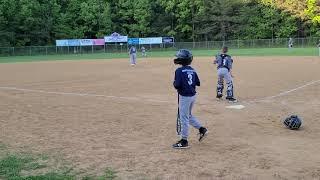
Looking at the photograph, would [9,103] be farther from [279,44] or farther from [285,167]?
[279,44]

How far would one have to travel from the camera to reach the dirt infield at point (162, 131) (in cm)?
784

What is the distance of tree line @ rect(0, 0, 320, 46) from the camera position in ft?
263

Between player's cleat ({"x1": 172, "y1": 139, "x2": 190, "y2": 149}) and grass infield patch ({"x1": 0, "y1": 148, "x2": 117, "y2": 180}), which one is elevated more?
player's cleat ({"x1": 172, "y1": 139, "x2": 190, "y2": 149})

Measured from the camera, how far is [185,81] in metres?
9.11

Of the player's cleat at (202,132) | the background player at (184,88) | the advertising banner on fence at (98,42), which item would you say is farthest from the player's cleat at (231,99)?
the advertising banner on fence at (98,42)

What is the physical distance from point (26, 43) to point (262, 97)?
66.3 meters

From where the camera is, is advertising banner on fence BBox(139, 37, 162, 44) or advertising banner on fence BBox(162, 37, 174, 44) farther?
advertising banner on fence BBox(162, 37, 174, 44)

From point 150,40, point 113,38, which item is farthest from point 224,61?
point 150,40

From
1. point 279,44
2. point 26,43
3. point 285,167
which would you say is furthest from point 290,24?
point 285,167

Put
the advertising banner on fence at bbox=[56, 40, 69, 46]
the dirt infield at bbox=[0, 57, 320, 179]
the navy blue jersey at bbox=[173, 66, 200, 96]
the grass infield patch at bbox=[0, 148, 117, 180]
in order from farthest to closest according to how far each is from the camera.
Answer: the advertising banner on fence at bbox=[56, 40, 69, 46]
the navy blue jersey at bbox=[173, 66, 200, 96]
the dirt infield at bbox=[0, 57, 320, 179]
the grass infield patch at bbox=[0, 148, 117, 180]

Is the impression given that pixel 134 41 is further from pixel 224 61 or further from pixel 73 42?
pixel 224 61

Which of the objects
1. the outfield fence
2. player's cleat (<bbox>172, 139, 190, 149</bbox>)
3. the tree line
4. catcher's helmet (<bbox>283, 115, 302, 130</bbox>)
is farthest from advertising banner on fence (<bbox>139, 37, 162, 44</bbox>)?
player's cleat (<bbox>172, 139, 190, 149</bbox>)

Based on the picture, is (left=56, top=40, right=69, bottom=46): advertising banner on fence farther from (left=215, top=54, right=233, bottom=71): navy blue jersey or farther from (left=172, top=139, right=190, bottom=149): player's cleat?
(left=172, top=139, right=190, bottom=149): player's cleat

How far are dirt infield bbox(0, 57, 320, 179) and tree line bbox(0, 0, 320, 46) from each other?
62561mm
